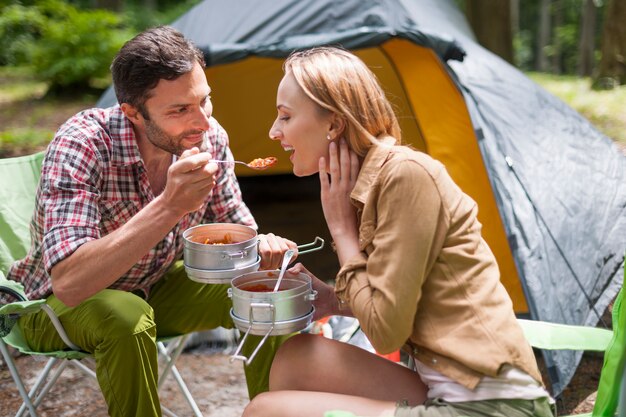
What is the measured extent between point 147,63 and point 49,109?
7.35 metres

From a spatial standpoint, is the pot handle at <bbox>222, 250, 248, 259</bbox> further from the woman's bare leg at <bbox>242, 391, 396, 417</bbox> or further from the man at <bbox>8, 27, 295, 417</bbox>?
the woman's bare leg at <bbox>242, 391, 396, 417</bbox>

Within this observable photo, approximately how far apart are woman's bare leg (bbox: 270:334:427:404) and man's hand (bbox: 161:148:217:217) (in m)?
0.48

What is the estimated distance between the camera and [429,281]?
173 cm

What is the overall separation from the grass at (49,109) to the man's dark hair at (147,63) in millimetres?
4847

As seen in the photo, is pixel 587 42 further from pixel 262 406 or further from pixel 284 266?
pixel 262 406

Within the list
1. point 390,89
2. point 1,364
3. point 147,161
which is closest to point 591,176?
point 390,89

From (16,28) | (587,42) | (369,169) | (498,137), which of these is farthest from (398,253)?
(587,42)

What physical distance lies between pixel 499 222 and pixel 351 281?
6.93 ft

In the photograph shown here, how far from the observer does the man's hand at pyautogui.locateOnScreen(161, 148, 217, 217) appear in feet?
6.88

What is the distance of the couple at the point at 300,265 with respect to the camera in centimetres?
169

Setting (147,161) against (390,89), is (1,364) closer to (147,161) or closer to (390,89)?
(147,161)

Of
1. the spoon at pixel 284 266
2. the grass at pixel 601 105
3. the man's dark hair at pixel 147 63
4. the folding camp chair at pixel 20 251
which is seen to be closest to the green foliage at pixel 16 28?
the grass at pixel 601 105

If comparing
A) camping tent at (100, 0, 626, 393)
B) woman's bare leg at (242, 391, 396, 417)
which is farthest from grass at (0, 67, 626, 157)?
woman's bare leg at (242, 391, 396, 417)

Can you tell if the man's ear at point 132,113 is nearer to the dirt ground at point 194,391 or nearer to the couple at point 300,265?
the couple at point 300,265
